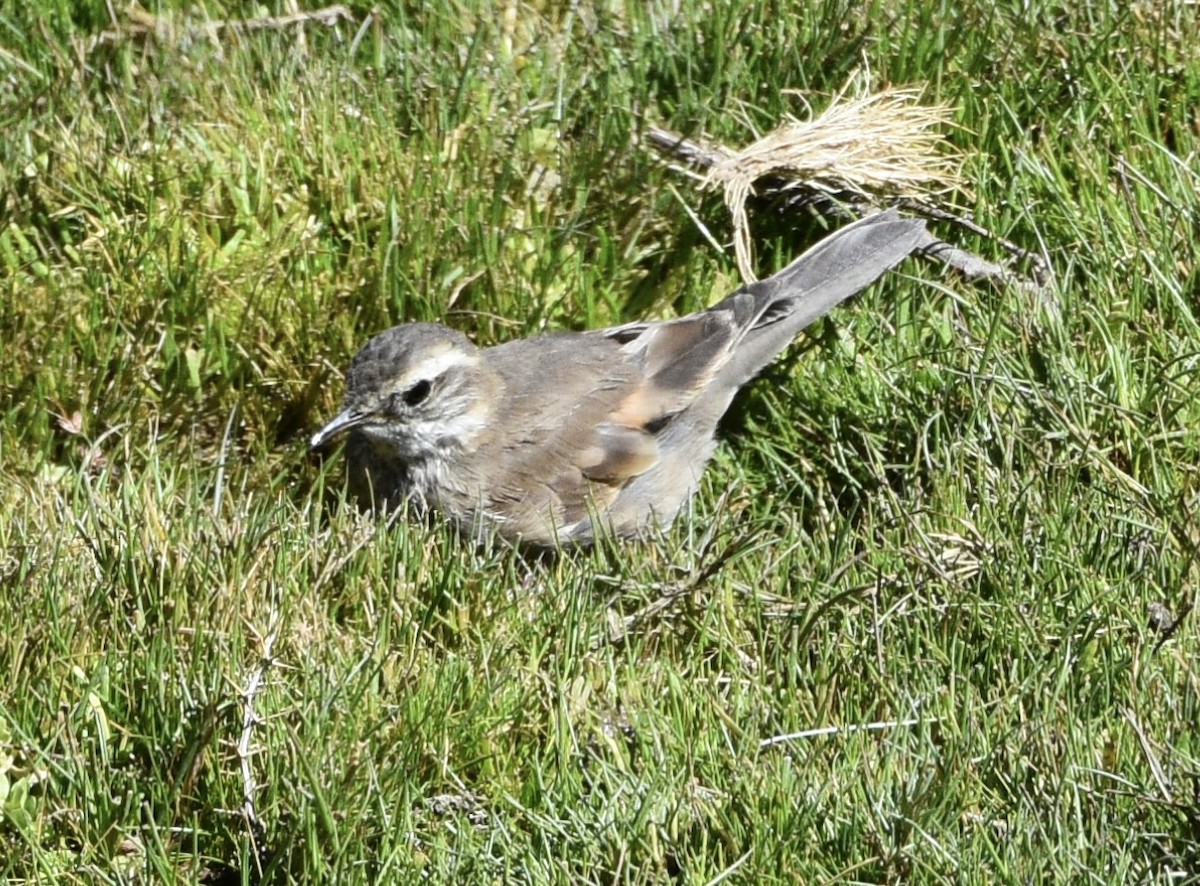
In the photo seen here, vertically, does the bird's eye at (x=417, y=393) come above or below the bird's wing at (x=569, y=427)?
above

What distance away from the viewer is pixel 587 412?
6.53 meters

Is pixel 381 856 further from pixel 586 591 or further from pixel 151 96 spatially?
pixel 151 96

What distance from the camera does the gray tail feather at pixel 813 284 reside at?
6.26 metres

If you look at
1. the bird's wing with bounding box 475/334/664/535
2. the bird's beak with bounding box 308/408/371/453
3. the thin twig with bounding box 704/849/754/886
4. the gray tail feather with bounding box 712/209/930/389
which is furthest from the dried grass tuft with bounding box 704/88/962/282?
the thin twig with bounding box 704/849/754/886

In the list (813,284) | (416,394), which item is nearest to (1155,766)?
(813,284)

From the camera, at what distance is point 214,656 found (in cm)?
447

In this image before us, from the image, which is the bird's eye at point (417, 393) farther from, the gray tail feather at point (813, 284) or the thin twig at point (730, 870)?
the thin twig at point (730, 870)

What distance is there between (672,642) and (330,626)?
40.3 inches

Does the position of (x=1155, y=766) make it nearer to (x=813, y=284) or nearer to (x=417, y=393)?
(x=813, y=284)

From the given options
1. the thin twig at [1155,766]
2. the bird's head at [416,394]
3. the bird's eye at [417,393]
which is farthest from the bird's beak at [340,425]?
the thin twig at [1155,766]

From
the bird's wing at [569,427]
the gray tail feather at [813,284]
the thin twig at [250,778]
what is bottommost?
the bird's wing at [569,427]

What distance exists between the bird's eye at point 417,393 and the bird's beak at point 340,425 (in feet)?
0.54

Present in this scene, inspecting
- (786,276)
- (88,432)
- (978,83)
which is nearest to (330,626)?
(88,432)

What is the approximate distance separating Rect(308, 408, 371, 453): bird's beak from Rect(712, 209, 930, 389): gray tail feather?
1454 millimetres
